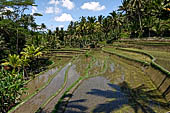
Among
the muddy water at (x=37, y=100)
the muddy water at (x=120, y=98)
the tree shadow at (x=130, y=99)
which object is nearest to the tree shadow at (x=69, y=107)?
the muddy water at (x=120, y=98)

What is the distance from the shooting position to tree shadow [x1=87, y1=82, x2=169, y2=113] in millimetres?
6426

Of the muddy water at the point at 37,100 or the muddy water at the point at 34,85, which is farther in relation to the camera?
the muddy water at the point at 34,85

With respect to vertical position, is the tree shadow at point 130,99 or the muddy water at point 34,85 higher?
the tree shadow at point 130,99

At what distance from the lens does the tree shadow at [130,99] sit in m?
6.43

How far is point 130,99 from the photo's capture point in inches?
286

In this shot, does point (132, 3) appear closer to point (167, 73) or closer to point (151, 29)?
point (151, 29)

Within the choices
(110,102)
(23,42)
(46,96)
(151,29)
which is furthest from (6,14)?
(151,29)

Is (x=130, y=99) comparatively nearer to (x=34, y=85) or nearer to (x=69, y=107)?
(x=69, y=107)

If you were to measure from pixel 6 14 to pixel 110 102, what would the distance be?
18.5 metres

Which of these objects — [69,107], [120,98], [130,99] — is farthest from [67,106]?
[130,99]

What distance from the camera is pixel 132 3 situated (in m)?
29.7

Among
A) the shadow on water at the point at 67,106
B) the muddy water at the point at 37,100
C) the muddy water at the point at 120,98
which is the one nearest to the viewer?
the muddy water at the point at 120,98

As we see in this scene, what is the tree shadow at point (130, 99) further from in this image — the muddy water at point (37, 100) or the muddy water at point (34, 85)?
the muddy water at point (34, 85)

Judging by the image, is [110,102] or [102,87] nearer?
[110,102]
